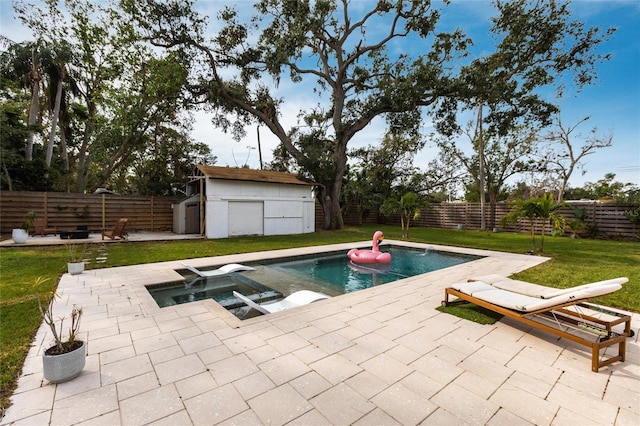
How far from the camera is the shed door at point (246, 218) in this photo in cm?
1486

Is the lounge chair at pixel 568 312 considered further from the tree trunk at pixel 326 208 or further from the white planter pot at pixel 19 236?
the tree trunk at pixel 326 208

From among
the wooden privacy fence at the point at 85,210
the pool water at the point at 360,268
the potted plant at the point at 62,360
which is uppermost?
the wooden privacy fence at the point at 85,210

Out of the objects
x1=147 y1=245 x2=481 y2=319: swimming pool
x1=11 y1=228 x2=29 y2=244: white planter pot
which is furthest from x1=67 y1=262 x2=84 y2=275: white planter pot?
x1=11 y1=228 x2=29 y2=244: white planter pot

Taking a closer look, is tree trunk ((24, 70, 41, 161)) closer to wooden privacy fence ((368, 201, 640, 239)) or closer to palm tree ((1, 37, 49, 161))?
palm tree ((1, 37, 49, 161))

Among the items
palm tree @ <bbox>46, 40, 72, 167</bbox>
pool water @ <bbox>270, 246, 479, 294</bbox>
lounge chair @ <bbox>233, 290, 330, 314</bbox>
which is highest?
palm tree @ <bbox>46, 40, 72, 167</bbox>

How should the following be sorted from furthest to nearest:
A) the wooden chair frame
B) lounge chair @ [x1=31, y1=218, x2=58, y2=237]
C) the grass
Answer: lounge chair @ [x1=31, y1=218, x2=58, y2=237] → the grass → the wooden chair frame

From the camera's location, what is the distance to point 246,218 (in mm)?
15328

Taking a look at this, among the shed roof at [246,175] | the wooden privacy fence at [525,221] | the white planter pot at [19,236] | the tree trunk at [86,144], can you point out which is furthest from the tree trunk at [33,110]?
the wooden privacy fence at [525,221]

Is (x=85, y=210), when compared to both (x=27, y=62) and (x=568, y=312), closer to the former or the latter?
(x=27, y=62)

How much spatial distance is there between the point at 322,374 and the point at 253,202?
1363 cm

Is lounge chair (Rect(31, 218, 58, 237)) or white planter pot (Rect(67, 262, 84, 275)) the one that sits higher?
lounge chair (Rect(31, 218, 58, 237))

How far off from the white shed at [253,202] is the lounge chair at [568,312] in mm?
12127

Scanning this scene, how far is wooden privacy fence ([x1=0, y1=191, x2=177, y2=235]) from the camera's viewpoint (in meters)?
12.8

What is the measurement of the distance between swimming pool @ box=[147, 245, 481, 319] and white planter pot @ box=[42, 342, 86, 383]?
222cm
